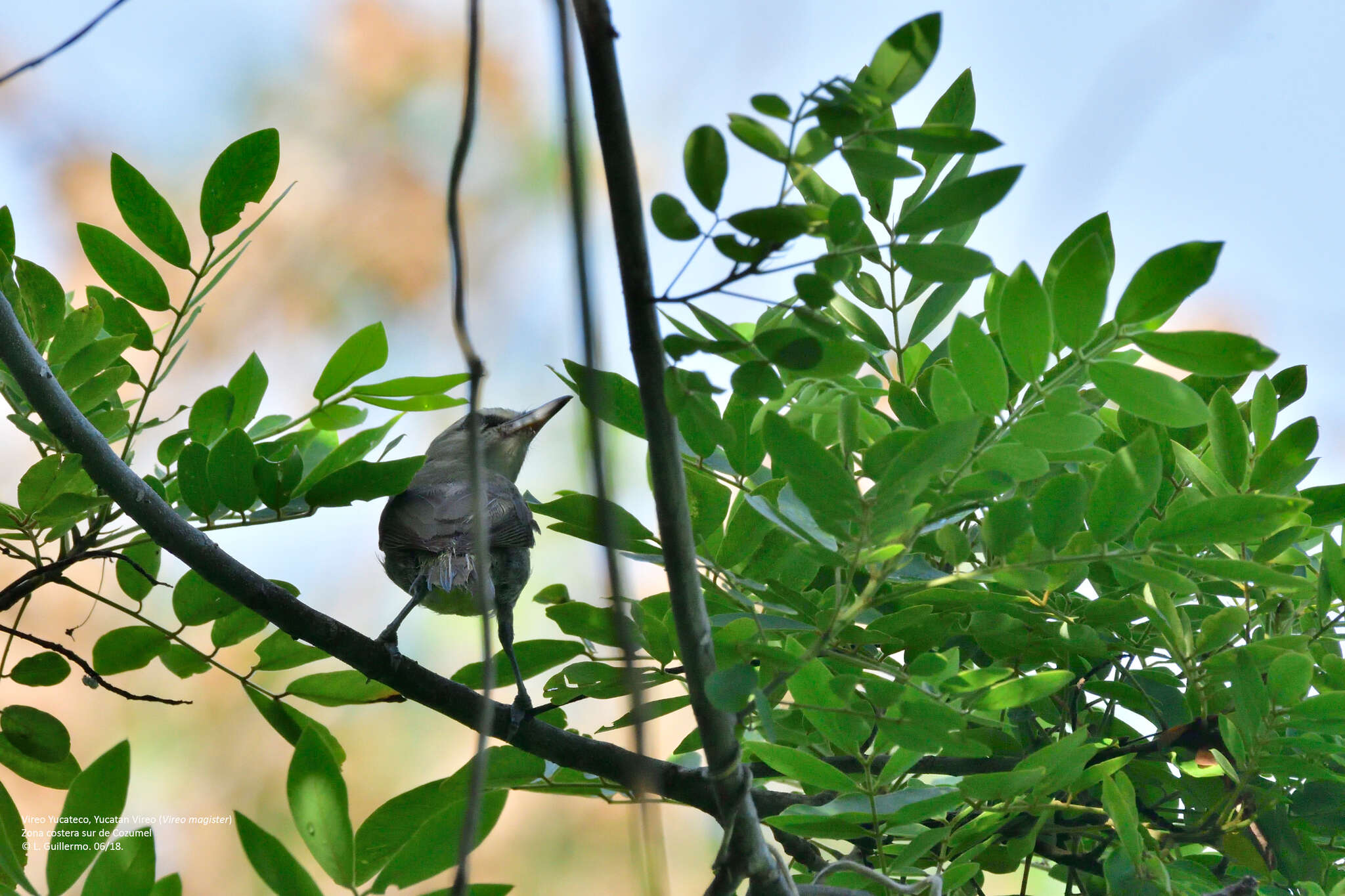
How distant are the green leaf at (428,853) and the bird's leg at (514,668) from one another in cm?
25

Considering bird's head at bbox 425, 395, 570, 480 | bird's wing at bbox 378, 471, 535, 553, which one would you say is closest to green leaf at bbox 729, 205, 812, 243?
bird's wing at bbox 378, 471, 535, 553

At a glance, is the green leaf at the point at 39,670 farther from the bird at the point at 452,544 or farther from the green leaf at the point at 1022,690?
the green leaf at the point at 1022,690

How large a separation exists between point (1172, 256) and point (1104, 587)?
587 mm

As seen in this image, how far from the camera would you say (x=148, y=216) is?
1384 millimetres

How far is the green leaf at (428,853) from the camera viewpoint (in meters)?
0.97

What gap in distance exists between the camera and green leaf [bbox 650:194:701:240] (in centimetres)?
78

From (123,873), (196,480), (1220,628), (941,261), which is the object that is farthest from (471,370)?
(1220,628)

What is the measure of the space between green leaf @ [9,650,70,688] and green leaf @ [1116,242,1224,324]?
4.47 feet

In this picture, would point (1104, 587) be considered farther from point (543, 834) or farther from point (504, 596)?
point (543, 834)

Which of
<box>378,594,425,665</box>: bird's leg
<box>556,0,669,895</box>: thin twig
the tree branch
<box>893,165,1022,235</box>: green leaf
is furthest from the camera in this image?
<box>378,594,425,665</box>: bird's leg

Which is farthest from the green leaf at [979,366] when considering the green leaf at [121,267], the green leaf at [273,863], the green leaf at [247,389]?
the green leaf at [121,267]

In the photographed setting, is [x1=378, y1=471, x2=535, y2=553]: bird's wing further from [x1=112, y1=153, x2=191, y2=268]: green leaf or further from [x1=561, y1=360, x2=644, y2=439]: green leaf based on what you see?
[x1=561, y1=360, x2=644, y2=439]: green leaf

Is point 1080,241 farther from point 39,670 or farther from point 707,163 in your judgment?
point 39,670

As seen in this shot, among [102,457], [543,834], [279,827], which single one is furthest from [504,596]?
[543,834]
